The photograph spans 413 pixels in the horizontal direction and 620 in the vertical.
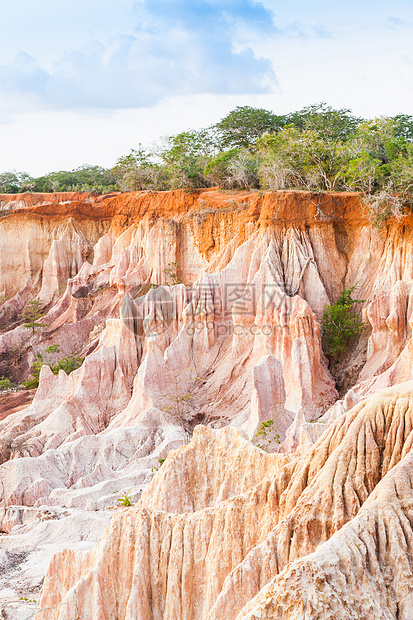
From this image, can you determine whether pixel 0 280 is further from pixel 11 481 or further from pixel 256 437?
pixel 256 437

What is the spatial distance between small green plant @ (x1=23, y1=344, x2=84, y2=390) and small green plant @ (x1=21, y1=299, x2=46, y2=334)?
2.60 metres

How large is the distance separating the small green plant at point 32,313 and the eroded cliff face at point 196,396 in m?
0.52

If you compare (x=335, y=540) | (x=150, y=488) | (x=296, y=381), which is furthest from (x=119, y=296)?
(x=335, y=540)

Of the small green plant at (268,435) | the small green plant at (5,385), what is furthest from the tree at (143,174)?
the small green plant at (268,435)

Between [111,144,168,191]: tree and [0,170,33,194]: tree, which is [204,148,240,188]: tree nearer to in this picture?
[111,144,168,191]: tree

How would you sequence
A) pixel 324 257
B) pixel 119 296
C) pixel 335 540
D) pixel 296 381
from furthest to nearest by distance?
pixel 119 296 → pixel 324 257 → pixel 296 381 → pixel 335 540

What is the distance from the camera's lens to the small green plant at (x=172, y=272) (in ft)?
92.3

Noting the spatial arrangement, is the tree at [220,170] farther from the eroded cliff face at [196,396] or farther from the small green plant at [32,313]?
the small green plant at [32,313]

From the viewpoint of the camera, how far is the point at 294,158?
25484 millimetres

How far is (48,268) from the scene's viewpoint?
3531 cm

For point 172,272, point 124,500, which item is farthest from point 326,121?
point 124,500

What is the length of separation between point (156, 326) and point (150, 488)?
11761 mm

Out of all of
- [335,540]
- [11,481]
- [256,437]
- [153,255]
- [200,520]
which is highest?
[153,255]

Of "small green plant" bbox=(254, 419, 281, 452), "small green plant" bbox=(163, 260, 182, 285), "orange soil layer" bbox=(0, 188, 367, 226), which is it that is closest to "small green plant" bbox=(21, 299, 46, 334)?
"orange soil layer" bbox=(0, 188, 367, 226)
